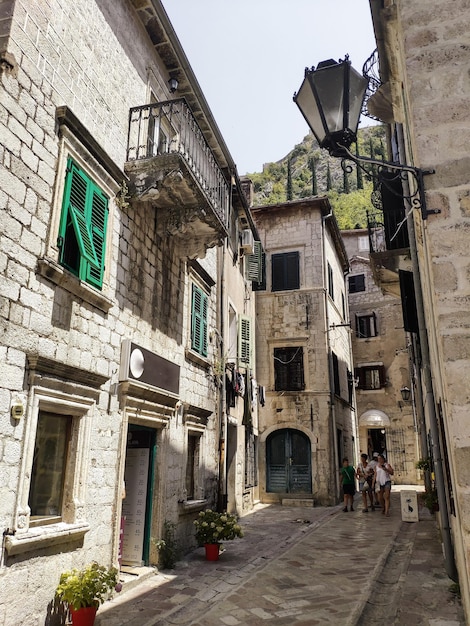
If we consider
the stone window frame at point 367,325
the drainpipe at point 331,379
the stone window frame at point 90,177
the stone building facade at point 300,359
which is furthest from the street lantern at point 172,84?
the stone window frame at point 367,325

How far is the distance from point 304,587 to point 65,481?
12.3 feet

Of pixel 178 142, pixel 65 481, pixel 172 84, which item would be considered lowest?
pixel 65 481

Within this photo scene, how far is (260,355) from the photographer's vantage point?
19.8m

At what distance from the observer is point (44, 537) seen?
5.15 meters

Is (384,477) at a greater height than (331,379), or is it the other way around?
(331,379)

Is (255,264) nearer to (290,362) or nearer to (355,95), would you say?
(290,362)

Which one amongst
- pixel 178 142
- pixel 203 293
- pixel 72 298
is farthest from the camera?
pixel 203 293

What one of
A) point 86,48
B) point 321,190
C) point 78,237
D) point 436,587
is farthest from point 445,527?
point 321,190

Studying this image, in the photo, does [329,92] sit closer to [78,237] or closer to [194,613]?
[78,237]

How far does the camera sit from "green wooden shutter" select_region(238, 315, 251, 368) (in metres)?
14.6

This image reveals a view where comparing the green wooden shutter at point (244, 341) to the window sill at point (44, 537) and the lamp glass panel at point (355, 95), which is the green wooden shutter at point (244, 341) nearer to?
the window sill at point (44, 537)

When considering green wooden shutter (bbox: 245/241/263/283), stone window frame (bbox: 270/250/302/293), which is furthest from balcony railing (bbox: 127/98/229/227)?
stone window frame (bbox: 270/250/302/293)

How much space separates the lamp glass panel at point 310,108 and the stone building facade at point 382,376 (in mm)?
21728

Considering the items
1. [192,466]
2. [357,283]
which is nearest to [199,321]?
[192,466]
